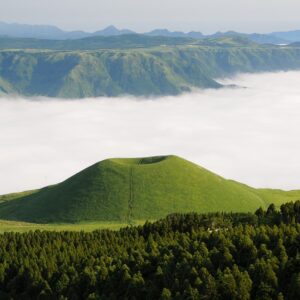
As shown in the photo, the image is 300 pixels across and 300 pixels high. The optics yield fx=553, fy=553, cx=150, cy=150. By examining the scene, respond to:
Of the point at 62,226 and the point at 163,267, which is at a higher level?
the point at 163,267

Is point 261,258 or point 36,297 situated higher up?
point 261,258

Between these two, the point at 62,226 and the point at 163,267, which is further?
the point at 62,226

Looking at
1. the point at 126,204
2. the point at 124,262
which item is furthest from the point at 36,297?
the point at 126,204

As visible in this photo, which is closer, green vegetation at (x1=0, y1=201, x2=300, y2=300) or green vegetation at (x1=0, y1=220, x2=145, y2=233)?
green vegetation at (x1=0, y1=201, x2=300, y2=300)

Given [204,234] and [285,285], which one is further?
[204,234]

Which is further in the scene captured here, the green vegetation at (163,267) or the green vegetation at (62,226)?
the green vegetation at (62,226)

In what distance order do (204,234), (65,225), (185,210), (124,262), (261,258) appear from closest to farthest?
(261,258) → (124,262) → (204,234) → (65,225) → (185,210)

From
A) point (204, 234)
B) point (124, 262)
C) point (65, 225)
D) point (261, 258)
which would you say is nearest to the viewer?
point (261, 258)

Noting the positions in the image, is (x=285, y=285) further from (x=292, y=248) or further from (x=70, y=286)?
(x=70, y=286)
